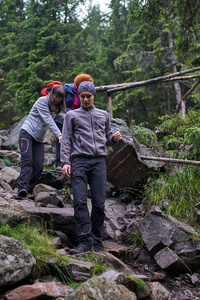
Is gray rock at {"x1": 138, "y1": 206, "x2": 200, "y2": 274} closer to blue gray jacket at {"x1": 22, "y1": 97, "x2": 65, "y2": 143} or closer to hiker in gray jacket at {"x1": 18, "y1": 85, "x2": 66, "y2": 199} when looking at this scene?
hiker in gray jacket at {"x1": 18, "y1": 85, "x2": 66, "y2": 199}

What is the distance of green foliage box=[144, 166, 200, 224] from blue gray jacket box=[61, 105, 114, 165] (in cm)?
162

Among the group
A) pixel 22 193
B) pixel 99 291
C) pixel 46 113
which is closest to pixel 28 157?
pixel 22 193

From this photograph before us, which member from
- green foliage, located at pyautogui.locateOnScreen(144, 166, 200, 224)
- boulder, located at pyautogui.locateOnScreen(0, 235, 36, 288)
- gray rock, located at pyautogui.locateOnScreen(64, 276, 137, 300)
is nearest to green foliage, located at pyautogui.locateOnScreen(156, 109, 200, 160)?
green foliage, located at pyautogui.locateOnScreen(144, 166, 200, 224)

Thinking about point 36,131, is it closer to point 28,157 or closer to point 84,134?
point 28,157

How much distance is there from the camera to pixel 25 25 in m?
18.3

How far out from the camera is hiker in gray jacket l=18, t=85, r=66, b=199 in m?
4.79

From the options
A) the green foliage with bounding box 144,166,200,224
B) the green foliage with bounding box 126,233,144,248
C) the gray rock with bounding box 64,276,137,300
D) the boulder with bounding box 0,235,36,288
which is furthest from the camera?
the green foliage with bounding box 144,166,200,224

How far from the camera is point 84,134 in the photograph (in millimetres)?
3627

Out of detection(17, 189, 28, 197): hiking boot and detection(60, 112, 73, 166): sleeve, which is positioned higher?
detection(60, 112, 73, 166): sleeve

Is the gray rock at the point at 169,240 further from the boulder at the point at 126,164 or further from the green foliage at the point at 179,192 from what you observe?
the boulder at the point at 126,164

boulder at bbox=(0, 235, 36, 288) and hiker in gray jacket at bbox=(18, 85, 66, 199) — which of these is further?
hiker in gray jacket at bbox=(18, 85, 66, 199)

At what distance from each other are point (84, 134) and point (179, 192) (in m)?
2.11

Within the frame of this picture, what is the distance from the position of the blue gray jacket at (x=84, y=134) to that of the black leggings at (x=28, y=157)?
4.32 feet

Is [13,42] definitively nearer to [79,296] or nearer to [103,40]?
[103,40]
